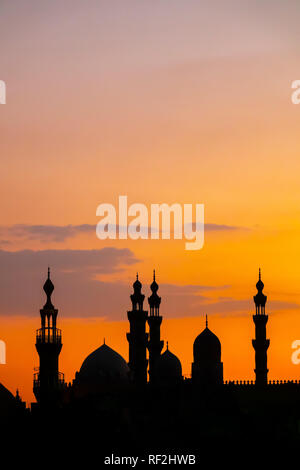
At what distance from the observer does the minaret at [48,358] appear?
82375mm

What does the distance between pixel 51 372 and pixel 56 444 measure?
1015 cm

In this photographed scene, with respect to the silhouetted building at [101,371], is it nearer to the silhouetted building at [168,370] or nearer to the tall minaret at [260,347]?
the silhouetted building at [168,370]

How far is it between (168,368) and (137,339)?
3741 mm

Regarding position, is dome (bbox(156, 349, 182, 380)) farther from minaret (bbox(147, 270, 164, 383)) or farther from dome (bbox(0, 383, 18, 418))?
dome (bbox(0, 383, 18, 418))

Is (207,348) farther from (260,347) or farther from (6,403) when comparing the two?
(6,403)

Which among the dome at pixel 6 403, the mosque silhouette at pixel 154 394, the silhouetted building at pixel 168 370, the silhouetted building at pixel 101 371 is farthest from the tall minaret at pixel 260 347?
the dome at pixel 6 403

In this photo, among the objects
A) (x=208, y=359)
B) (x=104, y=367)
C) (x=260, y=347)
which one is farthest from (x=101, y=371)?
(x=260, y=347)

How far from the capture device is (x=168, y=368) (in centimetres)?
10100

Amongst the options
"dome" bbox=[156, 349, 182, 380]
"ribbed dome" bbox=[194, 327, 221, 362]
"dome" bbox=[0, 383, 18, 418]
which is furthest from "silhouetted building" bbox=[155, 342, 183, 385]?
"dome" bbox=[0, 383, 18, 418]

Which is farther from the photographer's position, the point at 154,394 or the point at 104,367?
the point at 104,367

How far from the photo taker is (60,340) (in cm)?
8350

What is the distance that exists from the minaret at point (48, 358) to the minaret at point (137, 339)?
1932 cm

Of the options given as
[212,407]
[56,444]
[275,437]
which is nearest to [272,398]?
[212,407]
